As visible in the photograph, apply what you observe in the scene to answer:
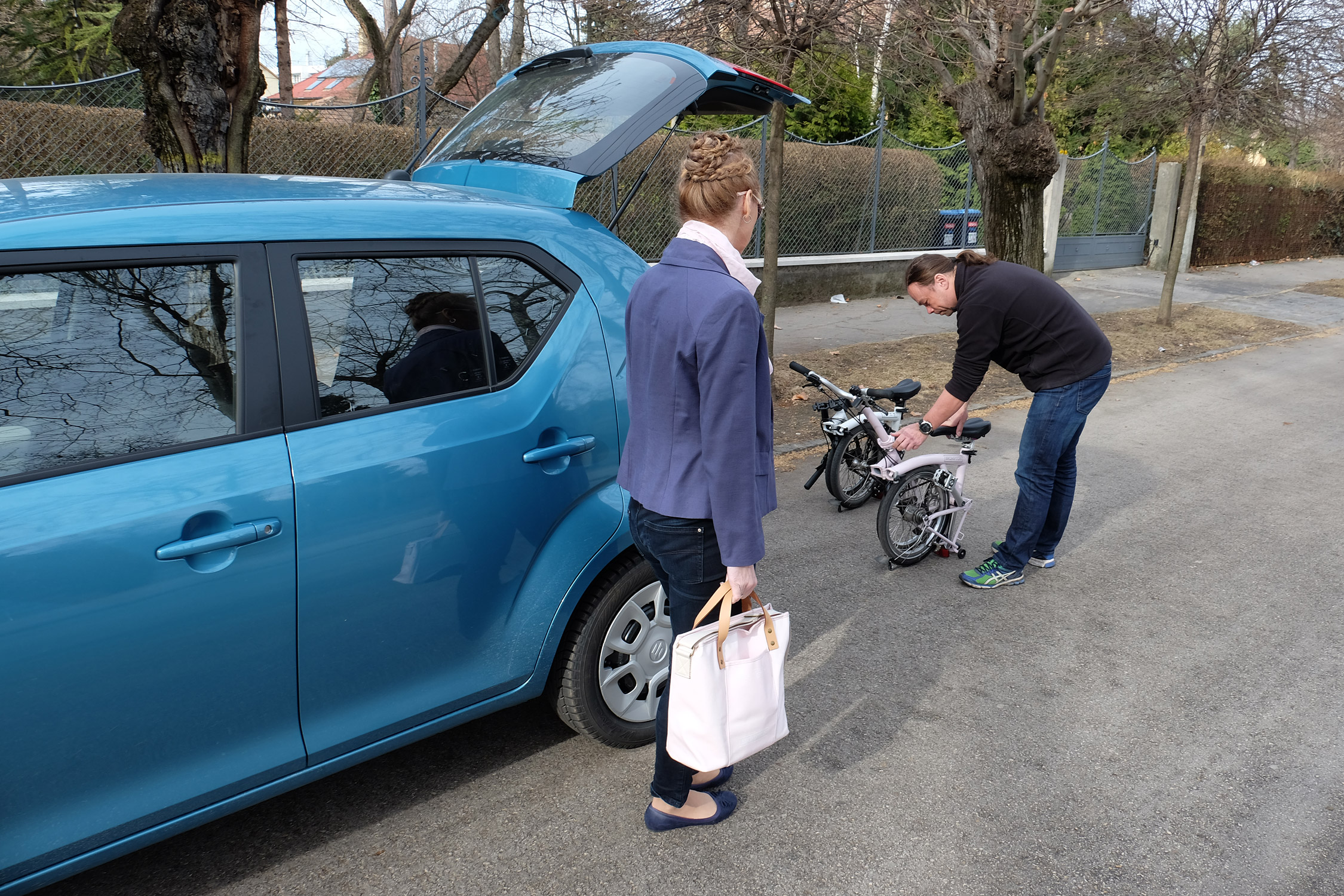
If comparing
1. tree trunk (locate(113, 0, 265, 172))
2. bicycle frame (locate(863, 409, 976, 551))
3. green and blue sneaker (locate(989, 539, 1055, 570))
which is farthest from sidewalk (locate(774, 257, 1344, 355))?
tree trunk (locate(113, 0, 265, 172))

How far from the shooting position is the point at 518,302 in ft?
9.14

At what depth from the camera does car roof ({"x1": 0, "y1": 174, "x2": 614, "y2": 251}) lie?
2100mm

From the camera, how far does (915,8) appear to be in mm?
8547

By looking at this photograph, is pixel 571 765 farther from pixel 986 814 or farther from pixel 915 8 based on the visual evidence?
pixel 915 8

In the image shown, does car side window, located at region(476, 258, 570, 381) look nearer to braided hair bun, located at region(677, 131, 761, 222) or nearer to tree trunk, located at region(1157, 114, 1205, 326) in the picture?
braided hair bun, located at region(677, 131, 761, 222)

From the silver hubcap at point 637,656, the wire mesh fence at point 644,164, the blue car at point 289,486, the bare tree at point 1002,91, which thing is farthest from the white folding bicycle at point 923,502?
the bare tree at point 1002,91

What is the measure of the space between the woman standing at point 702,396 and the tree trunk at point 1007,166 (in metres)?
8.74

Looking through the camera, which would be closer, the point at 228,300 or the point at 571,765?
the point at 228,300

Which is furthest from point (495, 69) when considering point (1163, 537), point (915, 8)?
point (1163, 537)

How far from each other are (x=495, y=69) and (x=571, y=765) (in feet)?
72.0

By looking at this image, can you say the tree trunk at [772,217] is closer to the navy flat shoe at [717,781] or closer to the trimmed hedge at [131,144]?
the trimmed hedge at [131,144]

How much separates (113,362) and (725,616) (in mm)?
1529

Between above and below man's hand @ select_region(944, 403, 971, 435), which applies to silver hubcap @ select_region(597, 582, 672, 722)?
below

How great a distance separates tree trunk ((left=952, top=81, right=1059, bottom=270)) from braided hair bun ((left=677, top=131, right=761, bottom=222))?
8793mm
